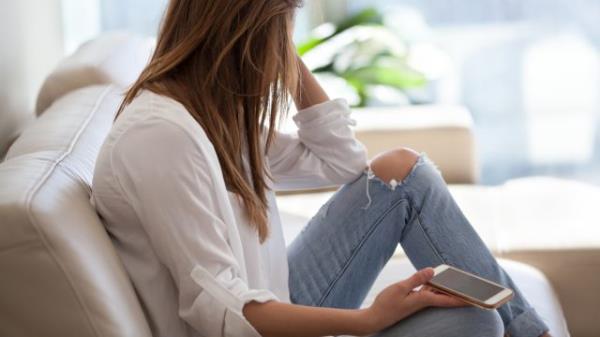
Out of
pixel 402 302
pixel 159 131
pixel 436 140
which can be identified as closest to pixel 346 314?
pixel 402 302

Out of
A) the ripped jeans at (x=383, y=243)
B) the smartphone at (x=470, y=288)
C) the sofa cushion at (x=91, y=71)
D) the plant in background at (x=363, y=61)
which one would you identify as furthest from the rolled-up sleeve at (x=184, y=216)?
the plant in background at (x=363, y=61)

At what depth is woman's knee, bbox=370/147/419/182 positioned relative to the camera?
1.72 m

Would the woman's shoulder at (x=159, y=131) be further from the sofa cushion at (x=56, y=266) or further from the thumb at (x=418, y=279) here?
the thumb at (x=418, y=279)

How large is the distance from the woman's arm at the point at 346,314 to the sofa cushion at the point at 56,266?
161 millimetres

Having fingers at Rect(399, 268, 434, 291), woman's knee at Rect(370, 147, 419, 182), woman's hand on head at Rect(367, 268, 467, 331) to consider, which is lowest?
woman's hand on head at Rect(367, 268, 467, 331)

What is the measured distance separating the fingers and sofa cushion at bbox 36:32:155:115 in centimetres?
104

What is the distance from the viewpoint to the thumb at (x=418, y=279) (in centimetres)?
134

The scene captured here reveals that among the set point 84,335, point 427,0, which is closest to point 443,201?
point 84,335

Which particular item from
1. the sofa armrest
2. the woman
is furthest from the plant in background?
the woman

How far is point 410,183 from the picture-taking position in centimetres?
171

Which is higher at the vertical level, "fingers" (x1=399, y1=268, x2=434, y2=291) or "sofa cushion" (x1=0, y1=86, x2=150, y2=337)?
"sofa cushion" (x1=0, y1=86, x2=150, y2=337)

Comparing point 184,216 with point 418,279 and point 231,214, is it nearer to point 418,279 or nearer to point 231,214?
point 231,214

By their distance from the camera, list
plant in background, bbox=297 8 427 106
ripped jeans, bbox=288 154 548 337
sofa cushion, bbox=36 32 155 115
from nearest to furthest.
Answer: ripped jeans, bbox=288 154 548 337 → sofa cushion, bbox=36 32 155 115 → plant in background, bbox=297 8 427 106

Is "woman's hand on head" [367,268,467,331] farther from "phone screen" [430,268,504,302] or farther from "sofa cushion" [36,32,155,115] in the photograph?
"sofa cushion" [36,32,155,115]
